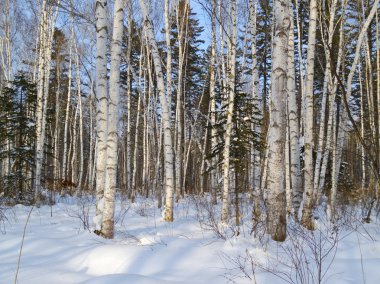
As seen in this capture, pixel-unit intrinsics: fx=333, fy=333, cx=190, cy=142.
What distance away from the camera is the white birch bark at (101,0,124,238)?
16.5 ft

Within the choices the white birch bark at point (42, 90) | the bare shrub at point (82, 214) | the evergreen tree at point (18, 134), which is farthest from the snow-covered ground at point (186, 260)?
the evergreen tree at point (18, 134)

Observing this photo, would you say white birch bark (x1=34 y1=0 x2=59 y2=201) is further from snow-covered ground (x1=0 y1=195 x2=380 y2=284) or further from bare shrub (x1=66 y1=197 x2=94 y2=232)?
snow-covered ground (x1=0 y1=195 x2=380 y2=284)

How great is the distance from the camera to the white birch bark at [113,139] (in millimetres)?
5035

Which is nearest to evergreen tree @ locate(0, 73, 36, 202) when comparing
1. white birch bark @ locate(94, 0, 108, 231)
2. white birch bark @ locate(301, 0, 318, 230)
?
white birch bark @ locate(94, 0, 108, 231)

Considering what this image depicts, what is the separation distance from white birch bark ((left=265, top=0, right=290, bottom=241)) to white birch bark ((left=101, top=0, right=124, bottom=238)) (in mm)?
2308

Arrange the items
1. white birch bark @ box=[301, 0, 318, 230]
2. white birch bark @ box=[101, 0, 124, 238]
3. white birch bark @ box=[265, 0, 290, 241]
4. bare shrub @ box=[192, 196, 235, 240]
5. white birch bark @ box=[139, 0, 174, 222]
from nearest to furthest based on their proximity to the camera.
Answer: white birch bark @ box=[265, 0, 290, 241] → bare shrub @ box=[192, 196, 235, 240] → white birch bark @ box=[101, 0, 124, 238] → white birch bark @ box=[301, 0, 318, 230] → white birch bark @ box=[139, 0, 174, 222]

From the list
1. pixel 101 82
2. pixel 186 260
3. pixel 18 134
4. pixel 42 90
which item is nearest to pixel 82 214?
pixel 101 82

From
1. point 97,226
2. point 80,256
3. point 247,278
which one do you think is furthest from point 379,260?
point 97,226

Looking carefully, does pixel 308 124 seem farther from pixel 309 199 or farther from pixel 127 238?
pixel 127 238

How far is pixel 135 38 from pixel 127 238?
1332cm

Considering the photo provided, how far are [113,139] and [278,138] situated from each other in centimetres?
245

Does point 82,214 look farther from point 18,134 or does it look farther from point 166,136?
point 18,134

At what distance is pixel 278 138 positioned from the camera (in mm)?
4465

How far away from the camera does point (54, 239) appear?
4.81 meters
